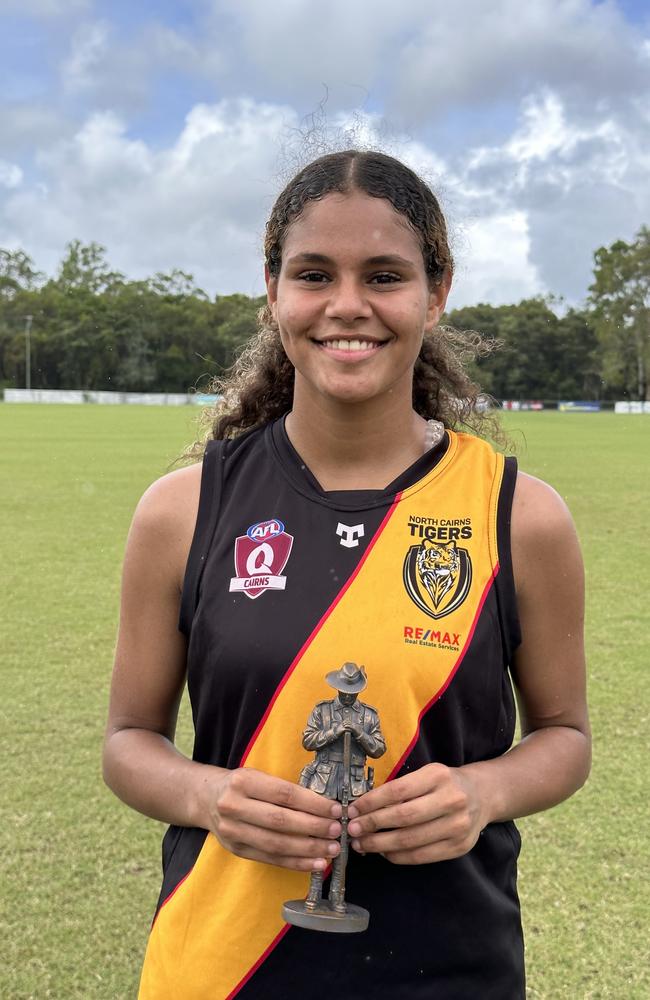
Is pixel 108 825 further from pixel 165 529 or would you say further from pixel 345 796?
pixel 345 796

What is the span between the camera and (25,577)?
26.3ft

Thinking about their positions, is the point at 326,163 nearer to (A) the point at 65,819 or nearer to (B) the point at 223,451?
(B) the point at 223,451

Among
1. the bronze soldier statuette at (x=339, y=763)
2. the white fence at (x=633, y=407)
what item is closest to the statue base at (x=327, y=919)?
the bronze soldier statuette at (x=339, y=763)

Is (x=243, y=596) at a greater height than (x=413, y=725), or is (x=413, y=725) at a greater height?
(x=243, y=596)

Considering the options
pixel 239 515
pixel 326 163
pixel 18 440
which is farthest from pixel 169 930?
pixel 18 440

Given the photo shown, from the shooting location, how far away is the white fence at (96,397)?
244 ft

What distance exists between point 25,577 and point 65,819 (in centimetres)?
447

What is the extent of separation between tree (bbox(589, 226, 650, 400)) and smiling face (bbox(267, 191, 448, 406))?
79.8 metres

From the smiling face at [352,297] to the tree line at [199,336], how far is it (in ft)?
239

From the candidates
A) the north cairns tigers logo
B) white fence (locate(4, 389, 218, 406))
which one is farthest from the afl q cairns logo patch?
white fence (locate(4, 389, 218, 406))

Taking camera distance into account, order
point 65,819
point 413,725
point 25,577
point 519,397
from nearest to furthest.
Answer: point 413,725, point 65,819, point 25,577, point 519,397

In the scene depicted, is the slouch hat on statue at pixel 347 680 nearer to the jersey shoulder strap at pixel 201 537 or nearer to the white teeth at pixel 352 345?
the jersey shoulder strap at pixel 201 537

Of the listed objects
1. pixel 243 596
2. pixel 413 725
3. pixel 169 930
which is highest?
pixel 243 596

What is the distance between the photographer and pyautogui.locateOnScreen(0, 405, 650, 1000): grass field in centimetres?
298
